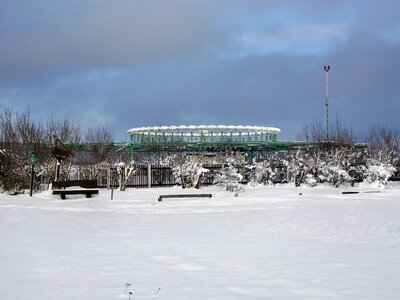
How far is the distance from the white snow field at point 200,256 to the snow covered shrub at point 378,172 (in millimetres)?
19762

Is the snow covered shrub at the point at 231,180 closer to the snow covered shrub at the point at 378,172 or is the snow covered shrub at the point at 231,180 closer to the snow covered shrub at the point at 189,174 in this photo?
the snow covered shrub at the point at 189,174

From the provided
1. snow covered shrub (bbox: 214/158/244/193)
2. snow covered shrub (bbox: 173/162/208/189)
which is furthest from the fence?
snow covered shrub (bbox: 214/158/244/193)

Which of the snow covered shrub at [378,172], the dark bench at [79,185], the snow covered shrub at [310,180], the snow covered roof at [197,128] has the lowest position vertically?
the dark bench at [79,185]

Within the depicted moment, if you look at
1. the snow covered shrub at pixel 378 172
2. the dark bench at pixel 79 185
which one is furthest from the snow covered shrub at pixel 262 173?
the dark bench at pixel 79 185

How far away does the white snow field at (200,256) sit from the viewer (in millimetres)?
5523

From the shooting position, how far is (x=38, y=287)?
561 centimetres

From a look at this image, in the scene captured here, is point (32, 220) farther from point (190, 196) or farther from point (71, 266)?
point (190, 196)

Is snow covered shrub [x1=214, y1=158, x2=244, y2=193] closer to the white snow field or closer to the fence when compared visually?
the fence

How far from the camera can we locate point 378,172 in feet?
108

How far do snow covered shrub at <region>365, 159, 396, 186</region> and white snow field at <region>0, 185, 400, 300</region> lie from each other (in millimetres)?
19762

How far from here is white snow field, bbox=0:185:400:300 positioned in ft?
18.1

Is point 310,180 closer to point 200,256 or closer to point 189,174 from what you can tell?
point 189,174

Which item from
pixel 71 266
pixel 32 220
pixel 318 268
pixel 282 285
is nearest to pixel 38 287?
pixel 71 266

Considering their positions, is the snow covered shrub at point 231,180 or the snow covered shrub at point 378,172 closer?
the snow covered shrub at point 231,180
